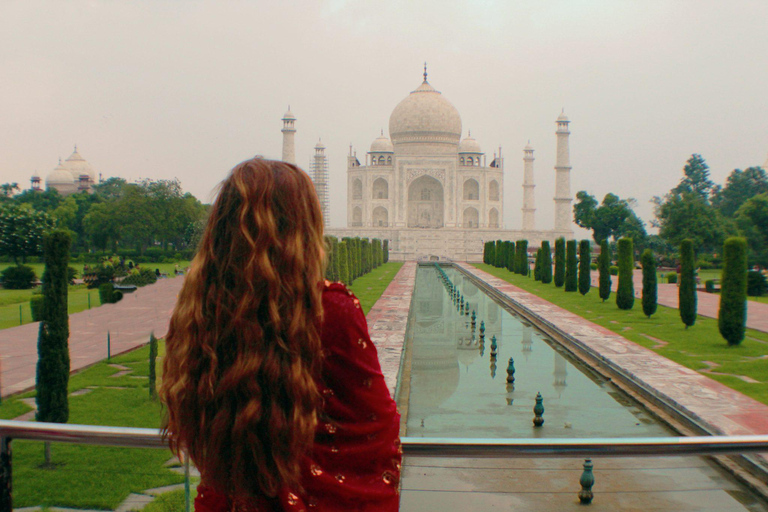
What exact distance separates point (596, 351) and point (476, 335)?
216 centimetres

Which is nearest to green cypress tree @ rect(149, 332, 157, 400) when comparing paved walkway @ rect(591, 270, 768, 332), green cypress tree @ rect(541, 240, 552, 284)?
paved walkway @ rect(591, 270, 768, 332)

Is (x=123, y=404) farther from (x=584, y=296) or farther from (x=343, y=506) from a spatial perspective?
(x=584, y=296)

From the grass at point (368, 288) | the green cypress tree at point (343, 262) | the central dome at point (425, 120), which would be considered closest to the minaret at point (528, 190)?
the central dome at point (425, 120)

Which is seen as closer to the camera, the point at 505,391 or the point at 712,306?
the point at 505,391

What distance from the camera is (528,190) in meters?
36.1

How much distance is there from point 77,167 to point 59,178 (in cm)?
208

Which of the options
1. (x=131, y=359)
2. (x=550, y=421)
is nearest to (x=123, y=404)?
(x=131, y=359)

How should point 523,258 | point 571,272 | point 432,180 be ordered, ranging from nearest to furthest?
point 571,272 → point 523,258 → point 432,180

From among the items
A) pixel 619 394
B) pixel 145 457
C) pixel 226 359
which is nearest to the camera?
pixel 226 359

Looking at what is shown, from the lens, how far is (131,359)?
21.0 ft

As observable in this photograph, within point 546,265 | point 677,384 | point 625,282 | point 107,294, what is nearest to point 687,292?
point 625,282

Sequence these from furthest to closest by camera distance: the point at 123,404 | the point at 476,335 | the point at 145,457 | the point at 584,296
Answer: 1. the point at 584,296
2. the point at 476,335
3. the point at 123,404
4. the point at 145,457

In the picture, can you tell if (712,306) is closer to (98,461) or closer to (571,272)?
(571,272)

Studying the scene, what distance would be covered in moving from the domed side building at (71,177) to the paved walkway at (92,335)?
104 ft
